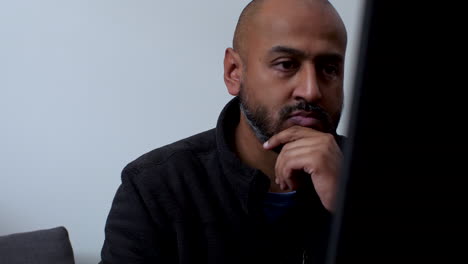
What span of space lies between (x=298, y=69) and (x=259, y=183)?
23cm

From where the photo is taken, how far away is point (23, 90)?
1569 mm

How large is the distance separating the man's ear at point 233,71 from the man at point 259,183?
63 millimetres

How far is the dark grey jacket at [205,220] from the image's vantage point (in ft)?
3.10

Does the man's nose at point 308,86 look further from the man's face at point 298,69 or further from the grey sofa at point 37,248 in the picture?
the grey sofa at point 37,248

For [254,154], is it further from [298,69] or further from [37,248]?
[37,248]

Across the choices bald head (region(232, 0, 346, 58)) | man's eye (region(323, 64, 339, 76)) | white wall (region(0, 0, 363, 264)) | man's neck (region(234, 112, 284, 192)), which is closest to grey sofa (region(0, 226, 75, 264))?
white wall (region(0, 0, 363, 264))

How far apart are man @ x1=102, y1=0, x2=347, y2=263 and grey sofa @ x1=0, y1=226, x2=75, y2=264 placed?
1.35 feet

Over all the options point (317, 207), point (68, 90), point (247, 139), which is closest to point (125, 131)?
point (68, 90)

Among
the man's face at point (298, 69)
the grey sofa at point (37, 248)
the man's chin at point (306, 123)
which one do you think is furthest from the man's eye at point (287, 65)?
the grey sofa at point (37, 248)

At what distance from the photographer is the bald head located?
0.99 metres

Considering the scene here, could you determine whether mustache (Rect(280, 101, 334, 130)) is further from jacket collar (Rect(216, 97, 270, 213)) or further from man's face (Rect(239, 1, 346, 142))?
jacket collar (Rect(216, 97, 270, 213))

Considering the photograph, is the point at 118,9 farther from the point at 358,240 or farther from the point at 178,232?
the point at 358,240

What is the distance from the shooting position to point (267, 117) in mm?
987

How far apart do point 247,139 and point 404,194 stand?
0.93 metres
